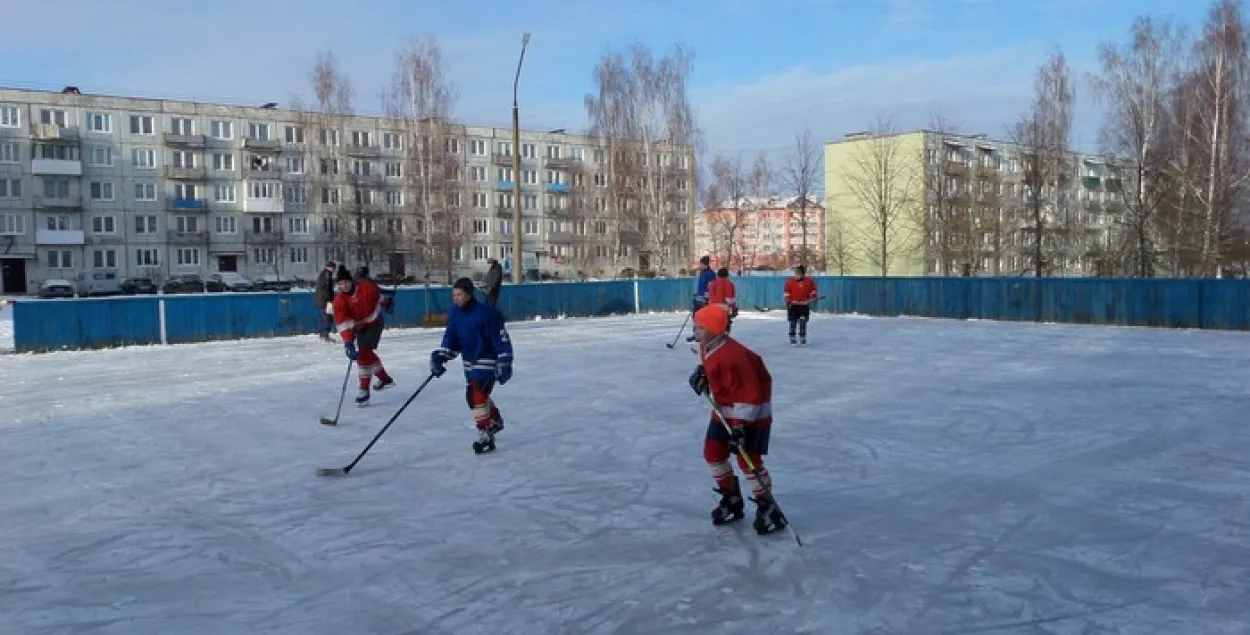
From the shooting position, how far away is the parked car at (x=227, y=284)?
52.4 metres

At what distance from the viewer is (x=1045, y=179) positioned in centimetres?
4247

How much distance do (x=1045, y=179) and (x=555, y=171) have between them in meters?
44.8

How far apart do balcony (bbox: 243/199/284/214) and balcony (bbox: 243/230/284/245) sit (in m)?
1.53

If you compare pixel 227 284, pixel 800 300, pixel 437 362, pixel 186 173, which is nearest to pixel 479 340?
pixel 437 362

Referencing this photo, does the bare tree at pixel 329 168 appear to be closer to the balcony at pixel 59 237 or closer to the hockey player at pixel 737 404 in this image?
the balcony at pixel 59 237

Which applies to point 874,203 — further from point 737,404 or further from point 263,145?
point 737,404

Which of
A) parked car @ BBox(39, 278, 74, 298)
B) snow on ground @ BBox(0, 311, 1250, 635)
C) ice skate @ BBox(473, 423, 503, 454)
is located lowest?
snow on ground @ BBox(0, 311, 1250, 635)

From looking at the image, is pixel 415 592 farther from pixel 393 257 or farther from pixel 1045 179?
pixel 393 257

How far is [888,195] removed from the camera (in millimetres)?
48531

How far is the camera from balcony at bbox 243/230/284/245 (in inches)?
2475

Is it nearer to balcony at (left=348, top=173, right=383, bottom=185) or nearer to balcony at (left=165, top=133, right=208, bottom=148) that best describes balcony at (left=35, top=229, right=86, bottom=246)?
balcony at (left=165, top=133, right=208, bottom=148)

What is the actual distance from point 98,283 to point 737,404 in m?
55.4

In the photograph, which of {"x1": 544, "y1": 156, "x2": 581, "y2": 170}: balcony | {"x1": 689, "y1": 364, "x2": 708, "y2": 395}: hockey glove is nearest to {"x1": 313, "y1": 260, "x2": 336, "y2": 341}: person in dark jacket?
{"x1": 689, "y1": 364, "x2": 708, "y2": 395}: hockey glove

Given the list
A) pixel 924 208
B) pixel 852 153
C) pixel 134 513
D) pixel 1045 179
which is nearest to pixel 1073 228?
pixel 1045 179
